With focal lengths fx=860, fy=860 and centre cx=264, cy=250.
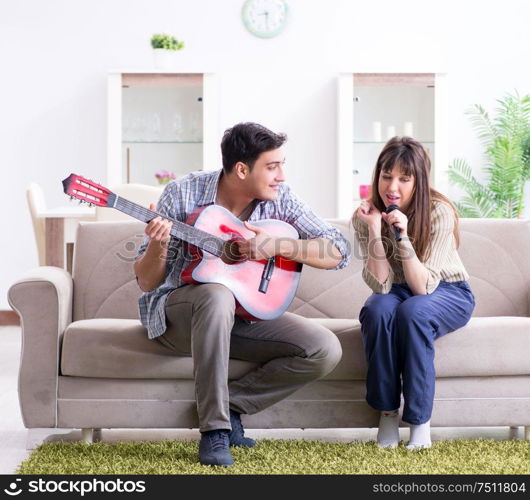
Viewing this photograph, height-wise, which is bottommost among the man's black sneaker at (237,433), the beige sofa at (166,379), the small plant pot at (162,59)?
the man's black sneaker at (237,433)

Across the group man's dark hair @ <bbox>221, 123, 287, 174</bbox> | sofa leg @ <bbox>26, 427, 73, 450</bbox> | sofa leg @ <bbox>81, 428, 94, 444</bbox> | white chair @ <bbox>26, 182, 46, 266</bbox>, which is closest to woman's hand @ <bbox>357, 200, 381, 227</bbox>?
man's dark hair @ <bbox>221, 123, 287, 174</bbox>

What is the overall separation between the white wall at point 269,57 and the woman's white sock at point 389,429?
3116 millimetres

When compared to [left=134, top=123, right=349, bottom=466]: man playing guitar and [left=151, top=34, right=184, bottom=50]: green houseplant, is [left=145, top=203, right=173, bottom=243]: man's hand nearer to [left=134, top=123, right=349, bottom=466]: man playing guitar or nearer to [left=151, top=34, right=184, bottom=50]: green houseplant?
[left=134, top=123, right=349, bottom=466]: man playing guitar

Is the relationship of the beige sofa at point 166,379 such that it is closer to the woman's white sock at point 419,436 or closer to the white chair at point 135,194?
the woman's white sock at point 419,436

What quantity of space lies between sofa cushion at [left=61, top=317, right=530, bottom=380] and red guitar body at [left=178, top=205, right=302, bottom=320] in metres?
0.18

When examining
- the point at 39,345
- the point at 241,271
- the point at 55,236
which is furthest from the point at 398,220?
the point at 55,236

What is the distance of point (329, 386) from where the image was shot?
2.51m

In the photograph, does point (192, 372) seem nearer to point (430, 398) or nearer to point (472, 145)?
point (430, 398)

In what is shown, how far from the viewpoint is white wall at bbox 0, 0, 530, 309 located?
5418 millimetres

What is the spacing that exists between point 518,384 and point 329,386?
556 mm

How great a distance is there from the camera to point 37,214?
4566 millimetres

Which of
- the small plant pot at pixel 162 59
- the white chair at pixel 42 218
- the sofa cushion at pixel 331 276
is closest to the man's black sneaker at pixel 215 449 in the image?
the sofa cushion at pixel 331 276

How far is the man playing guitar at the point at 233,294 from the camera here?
230cm

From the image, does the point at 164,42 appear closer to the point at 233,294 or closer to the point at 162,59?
the point at 162,59
